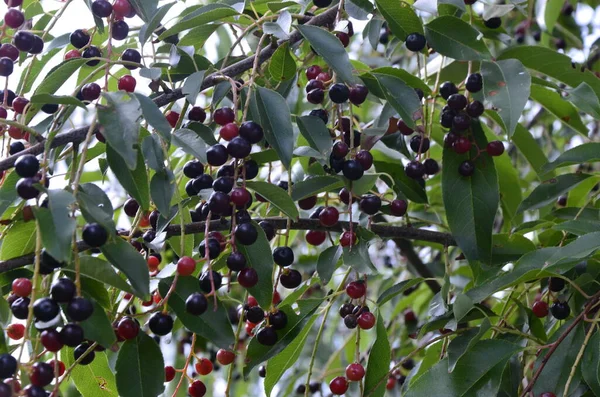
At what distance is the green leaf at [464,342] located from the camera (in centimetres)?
104

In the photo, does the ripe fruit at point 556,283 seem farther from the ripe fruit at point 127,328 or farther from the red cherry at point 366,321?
the ripe fruit at point 127,328

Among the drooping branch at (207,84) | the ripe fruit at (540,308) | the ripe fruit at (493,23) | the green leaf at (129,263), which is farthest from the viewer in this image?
the ripe fruit at (493,23)

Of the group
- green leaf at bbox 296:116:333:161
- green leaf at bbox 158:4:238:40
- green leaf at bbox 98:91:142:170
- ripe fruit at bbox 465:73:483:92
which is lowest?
ripe fruit at bbox 465:73:483:92

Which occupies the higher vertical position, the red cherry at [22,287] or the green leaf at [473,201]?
the red cherry at [22,287]

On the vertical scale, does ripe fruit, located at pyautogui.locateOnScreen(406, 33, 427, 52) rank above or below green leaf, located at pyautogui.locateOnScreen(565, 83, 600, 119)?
above

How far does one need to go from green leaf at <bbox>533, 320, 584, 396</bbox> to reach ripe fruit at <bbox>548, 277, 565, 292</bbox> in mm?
96

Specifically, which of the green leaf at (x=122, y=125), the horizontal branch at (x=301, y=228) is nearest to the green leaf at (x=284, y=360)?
the horizontal branch at (x=301, y=228)

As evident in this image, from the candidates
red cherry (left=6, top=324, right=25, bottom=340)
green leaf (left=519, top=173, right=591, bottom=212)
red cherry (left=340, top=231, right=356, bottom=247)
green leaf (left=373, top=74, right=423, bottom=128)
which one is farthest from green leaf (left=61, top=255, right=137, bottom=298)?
green leaf (left=519, top=173, right=591, bottom=212)

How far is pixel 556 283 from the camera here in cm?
120

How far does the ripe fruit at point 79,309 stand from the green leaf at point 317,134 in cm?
39

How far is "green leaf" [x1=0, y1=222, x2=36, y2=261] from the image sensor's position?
3.46 ft

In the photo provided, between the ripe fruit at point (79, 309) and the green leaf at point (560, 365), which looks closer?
the ripe fruit at point (79, 309)

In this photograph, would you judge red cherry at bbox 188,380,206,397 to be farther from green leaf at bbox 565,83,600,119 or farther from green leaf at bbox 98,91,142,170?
green leaf at bbox 565,83,600,119

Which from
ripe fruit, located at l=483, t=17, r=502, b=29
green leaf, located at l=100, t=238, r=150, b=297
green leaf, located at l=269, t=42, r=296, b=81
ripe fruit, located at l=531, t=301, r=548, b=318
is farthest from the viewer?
ripe fruit, located at l=483, t=17, r=502, b=29
